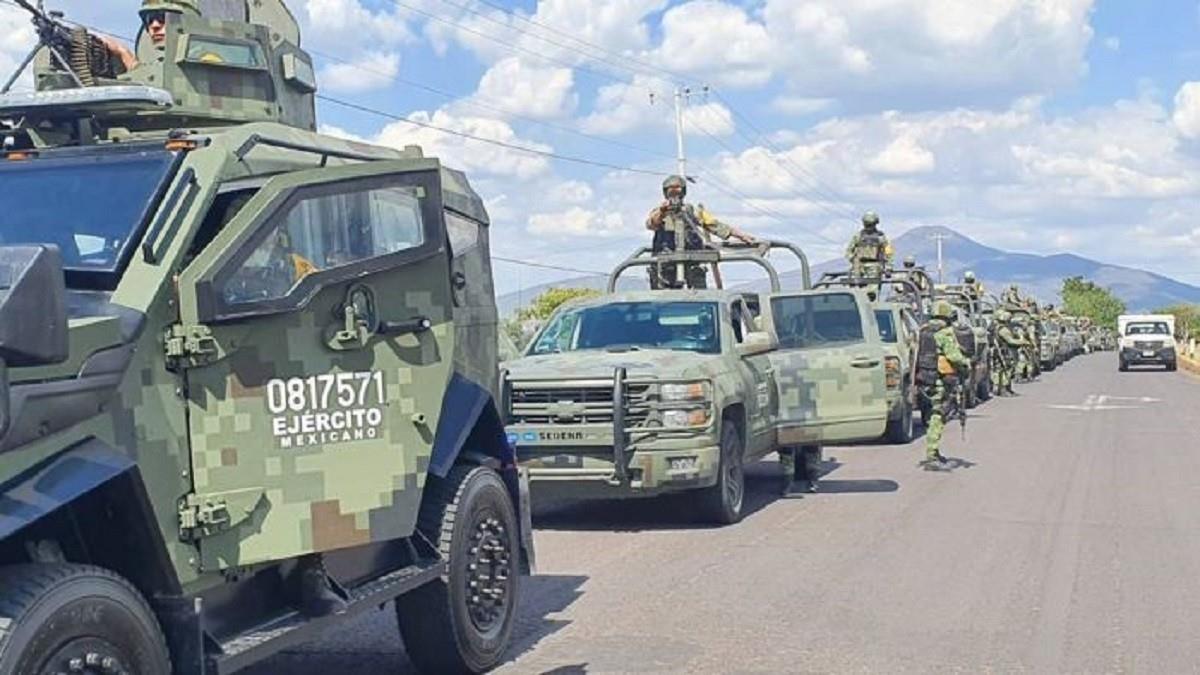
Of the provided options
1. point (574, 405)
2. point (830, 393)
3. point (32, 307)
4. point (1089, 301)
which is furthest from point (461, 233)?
point (1089, 301)

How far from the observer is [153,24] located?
798cm

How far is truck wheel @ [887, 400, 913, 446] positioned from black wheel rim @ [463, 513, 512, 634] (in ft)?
39.9

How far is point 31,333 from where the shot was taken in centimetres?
369

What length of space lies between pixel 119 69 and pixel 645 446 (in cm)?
451

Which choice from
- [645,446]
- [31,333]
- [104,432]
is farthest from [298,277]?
[645,446]

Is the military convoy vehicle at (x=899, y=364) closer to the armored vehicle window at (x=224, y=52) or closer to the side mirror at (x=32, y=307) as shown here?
the armored vehicle window at (x=224, y=52)

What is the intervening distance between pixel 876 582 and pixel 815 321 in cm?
666

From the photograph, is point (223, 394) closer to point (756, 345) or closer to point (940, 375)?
point (756, 345)

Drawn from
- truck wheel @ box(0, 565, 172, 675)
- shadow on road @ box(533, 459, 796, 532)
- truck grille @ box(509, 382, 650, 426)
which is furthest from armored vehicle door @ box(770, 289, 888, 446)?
truck wheel @ box(0, 565, 172, 675)

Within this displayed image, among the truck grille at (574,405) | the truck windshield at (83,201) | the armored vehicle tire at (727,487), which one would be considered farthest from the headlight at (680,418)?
the truck windshield at (83,201)

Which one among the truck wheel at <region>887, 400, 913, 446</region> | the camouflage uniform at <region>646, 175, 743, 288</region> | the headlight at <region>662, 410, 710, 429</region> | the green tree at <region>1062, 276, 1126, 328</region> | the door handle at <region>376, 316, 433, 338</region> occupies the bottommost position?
the truck wheel at <region>887, 400, 913, 446</region>

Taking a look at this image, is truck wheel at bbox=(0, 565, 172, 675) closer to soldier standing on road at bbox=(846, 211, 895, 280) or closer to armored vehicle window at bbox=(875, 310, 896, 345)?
armored vehicle window at bbox=(875, 310, 896, 345)

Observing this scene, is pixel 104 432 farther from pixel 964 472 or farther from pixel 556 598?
pixel 964 472

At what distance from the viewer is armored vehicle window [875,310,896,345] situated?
18.0 meters
